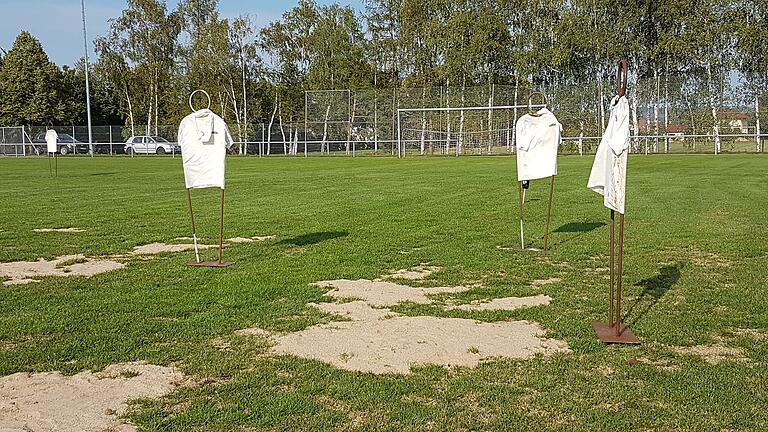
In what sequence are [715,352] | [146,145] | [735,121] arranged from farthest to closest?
[146,145] → [735,121] → [715,352]

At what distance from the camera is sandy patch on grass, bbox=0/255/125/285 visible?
8.46 m

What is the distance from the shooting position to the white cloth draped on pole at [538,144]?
968cm

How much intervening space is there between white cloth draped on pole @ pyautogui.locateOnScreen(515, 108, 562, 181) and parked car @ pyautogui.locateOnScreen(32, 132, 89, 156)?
5681cm

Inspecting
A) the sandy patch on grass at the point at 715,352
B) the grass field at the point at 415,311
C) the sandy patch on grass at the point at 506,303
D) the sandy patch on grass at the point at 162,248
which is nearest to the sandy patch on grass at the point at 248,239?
the grass field at the point at 415,311

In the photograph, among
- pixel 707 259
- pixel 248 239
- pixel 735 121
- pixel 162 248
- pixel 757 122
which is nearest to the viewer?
pixel 707 259

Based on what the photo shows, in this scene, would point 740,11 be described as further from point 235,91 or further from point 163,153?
point 163,153

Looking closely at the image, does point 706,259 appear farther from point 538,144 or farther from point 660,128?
point 660,128

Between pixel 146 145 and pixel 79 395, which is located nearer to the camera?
pixel 79 395

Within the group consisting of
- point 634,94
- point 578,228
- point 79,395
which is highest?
point 634,94

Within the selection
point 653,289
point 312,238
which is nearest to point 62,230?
point 312,238

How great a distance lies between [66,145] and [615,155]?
62.2 meters

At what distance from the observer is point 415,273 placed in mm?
8617

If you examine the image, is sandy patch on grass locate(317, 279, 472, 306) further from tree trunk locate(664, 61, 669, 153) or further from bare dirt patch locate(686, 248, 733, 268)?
tree trunk locate(664, 61, 669, 153)

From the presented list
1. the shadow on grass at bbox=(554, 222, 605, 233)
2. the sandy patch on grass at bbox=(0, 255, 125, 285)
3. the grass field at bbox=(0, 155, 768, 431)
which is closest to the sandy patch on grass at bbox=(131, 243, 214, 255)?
the grass field at bbox=(0, 155, 768, 431)
